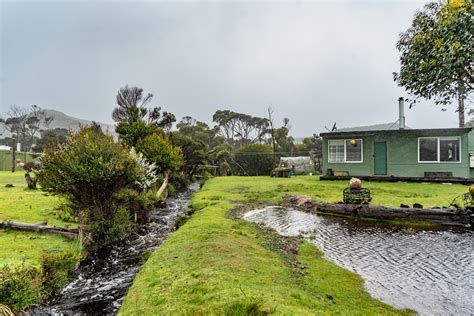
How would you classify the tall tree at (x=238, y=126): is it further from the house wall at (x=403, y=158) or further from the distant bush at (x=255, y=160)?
the house wall at (x=403, y=158)

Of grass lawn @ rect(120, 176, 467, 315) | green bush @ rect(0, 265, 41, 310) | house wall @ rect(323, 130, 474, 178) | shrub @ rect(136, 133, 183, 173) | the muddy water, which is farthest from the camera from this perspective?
house wall @ rect(323, 130, 474, 178)

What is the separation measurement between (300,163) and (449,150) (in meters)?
15.2

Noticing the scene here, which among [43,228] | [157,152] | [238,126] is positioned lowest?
[43,228]

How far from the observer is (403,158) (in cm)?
1967

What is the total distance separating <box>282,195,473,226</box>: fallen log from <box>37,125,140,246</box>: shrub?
7771 millimetres

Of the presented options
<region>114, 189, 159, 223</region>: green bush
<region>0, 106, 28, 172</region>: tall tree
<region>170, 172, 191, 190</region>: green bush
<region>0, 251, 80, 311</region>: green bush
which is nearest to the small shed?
<region>170, 172, 191, 190</region>: green bush

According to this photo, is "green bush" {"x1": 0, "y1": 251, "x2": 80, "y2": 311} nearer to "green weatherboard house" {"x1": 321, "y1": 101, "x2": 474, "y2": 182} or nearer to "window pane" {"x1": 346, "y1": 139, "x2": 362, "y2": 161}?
"green weatherboard house" {"x1": 321, "y1": 101, "x2": 474, "y2": 182}

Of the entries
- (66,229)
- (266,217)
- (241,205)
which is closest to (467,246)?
(266,217)

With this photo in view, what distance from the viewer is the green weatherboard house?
724 inches

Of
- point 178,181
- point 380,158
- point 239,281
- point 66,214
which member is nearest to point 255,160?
point 178,181

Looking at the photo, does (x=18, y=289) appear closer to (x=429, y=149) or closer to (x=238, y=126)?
(x=429, y=149)

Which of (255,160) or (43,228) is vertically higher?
(255,160)

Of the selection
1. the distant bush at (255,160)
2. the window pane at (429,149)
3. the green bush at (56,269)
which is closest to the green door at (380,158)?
the window pane at (429,149)

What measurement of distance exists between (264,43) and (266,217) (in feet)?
66.5
